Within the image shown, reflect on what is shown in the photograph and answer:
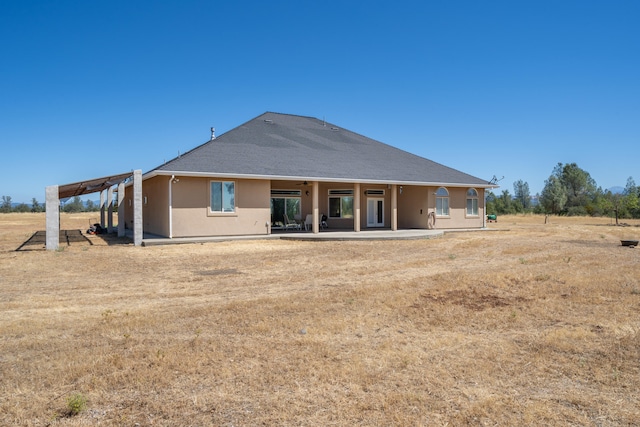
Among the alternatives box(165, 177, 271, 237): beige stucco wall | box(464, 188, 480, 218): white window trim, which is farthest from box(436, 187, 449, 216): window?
box(165, 177, 271, 237): beige stucco wall

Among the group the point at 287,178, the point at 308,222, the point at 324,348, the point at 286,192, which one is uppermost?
the point at 287,178

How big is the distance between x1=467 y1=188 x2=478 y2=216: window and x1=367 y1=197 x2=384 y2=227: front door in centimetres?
534

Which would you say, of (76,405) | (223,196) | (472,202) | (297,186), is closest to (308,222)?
(297,186)

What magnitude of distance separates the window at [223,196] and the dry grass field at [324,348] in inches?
320

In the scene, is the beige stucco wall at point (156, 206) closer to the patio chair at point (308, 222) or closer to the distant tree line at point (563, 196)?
the patio chair at point (308, 222)

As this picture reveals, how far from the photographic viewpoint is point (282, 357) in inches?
188

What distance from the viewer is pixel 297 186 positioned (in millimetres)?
22328

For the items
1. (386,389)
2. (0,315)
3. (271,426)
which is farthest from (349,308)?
(0,315)

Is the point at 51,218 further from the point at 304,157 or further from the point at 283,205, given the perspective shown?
the point at 304,157

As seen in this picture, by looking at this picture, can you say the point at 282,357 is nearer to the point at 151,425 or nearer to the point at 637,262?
the point at 151,425

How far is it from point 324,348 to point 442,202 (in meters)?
20.8

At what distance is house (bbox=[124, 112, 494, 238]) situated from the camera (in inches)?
714

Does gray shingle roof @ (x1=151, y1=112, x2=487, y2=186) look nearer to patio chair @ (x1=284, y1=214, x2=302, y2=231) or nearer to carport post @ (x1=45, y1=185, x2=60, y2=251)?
patio chair @ (x1=284, y1=214, x2=302, y2=231)

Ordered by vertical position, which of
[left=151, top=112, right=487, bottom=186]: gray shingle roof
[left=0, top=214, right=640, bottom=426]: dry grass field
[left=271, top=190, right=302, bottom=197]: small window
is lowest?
[left=0, top=214, right=640, bottom=426]: dry grass field
